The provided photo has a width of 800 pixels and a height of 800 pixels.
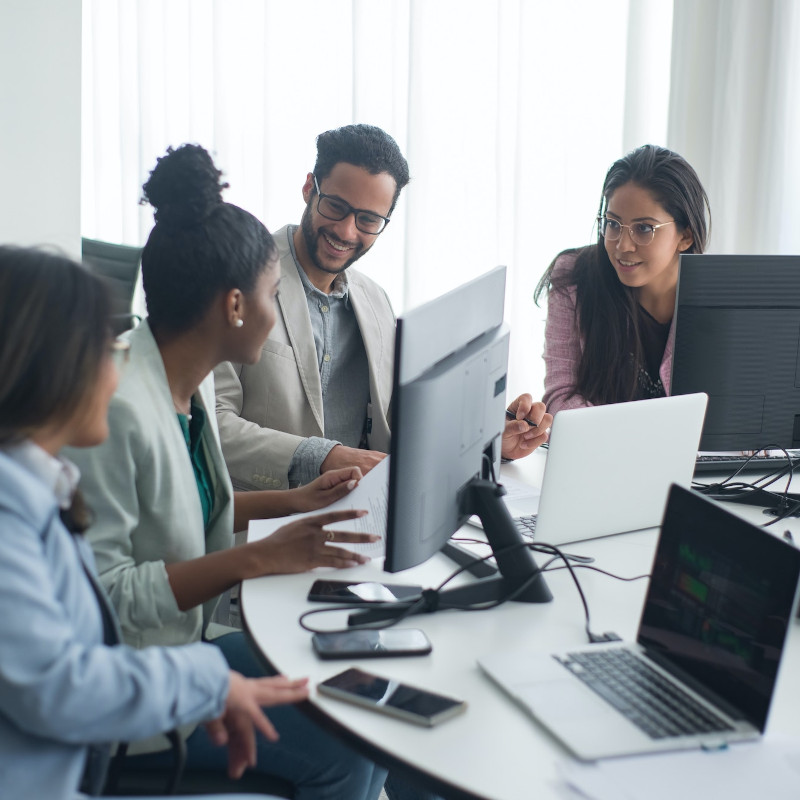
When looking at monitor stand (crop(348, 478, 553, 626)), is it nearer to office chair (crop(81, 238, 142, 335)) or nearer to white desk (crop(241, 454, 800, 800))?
white desk (crop(241, 454, 800, 800))

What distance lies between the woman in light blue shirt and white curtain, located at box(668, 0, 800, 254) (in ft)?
9.42

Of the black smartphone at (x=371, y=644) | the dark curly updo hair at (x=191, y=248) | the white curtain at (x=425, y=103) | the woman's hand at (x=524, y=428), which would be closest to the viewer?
the black smartphone at (x=371, y=644)

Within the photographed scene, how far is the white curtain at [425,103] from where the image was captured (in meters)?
3.39

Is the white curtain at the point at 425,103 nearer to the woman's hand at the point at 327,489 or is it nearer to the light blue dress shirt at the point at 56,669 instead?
the woman's hand at the point at 327,489

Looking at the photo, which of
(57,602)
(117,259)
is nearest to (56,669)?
(57,602)

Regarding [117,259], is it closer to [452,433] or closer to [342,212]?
[342,212]

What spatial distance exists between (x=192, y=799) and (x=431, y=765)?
29 cm

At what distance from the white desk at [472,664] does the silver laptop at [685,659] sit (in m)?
0.04

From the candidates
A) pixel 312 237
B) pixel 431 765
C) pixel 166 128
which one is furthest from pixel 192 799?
pixel 166 128

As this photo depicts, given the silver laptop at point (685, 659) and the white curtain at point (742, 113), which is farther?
the white curtain at point (742, 113)

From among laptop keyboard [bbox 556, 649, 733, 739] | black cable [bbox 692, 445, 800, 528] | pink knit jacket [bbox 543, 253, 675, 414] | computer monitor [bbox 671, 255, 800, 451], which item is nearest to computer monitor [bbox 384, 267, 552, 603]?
laptop keyboard [bbox 556, 649, 733, 739]

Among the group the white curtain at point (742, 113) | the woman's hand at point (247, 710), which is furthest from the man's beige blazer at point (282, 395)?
the white curtain at point (742, 113)

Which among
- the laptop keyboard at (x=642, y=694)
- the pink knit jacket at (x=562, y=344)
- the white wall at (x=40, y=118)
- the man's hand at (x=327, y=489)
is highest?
the white wall at (x=40, y=118)

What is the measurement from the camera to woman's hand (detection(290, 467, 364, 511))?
1.53 meters
